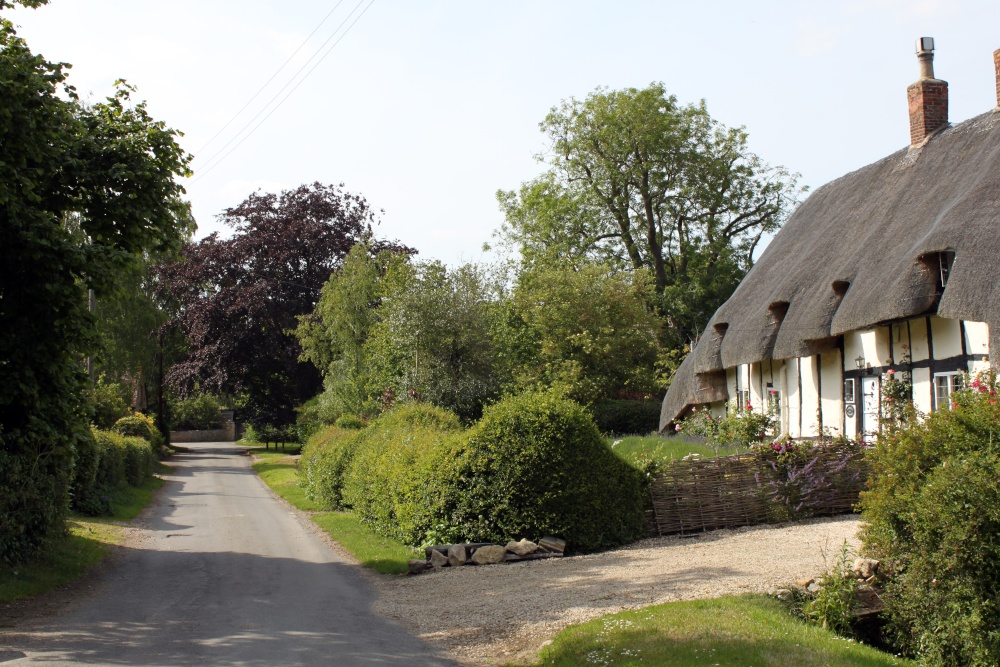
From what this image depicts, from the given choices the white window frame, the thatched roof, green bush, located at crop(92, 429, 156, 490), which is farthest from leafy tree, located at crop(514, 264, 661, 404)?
the white window frame

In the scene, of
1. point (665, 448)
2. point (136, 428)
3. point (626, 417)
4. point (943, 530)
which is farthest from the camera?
point (136, 428)

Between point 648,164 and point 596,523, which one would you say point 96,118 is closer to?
point 596,523

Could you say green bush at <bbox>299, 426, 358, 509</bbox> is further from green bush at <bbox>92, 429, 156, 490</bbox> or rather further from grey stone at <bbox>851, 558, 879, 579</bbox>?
grey stone at <bbox>851, 558, 879, 579</bbox>

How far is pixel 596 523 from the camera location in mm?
13328

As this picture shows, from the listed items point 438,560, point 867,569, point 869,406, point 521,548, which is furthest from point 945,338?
point 438,560

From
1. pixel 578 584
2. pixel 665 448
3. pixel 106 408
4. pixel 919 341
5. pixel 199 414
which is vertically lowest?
pixel 578 584

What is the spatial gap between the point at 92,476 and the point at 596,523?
440 inches

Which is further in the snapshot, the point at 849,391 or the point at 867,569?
the point at 849,391

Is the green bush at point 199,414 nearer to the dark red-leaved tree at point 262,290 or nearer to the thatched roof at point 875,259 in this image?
the dark red-leaved tree at point 262,290

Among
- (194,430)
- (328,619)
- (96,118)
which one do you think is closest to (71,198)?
(96,118)

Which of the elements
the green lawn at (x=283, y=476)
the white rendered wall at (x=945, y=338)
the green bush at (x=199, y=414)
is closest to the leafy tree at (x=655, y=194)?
the green lawn at (x=283, y=476)

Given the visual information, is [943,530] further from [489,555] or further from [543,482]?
[489,555]

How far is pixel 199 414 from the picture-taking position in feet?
237

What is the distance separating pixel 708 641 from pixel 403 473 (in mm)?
8659
